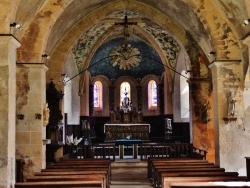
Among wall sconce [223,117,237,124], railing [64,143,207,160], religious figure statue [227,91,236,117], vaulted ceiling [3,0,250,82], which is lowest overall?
railing [64,143,207,160]

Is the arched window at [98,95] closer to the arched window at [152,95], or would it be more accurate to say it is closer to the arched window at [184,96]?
the arched window at [152,95]

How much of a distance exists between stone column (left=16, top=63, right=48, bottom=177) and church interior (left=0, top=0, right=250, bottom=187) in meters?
0.03

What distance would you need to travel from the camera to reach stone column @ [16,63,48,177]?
12969mm

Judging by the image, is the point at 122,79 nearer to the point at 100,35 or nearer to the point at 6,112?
the point at 100,35

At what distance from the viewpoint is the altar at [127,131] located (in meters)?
24.4

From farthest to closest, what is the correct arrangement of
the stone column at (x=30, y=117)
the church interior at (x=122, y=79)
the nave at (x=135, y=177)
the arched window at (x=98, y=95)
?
the arched window at (x=98, y=95), the stone column at (x=30, y=117), the church interior at (x=122, y=79), the nave at (x=135, y=177)

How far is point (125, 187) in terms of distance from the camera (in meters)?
12.9

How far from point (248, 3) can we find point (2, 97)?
5.82 meters

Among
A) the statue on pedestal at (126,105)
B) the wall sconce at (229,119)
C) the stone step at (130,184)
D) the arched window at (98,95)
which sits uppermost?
the arched window at (98,95)

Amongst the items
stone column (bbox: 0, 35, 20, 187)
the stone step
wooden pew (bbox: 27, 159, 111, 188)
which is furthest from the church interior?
the stone step

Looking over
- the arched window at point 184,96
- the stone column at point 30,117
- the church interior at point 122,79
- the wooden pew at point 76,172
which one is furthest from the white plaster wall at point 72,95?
the wooden pew at point 76,172

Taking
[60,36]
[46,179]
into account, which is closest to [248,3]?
[46,179]

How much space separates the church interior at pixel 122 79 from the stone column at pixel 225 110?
0.03 metres

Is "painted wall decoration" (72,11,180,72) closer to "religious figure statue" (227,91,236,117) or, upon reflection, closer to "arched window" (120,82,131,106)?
"arched window" (120,82,131,106)
